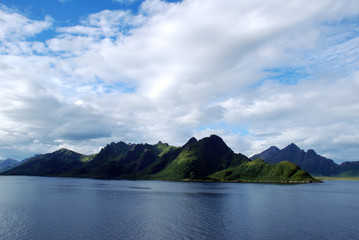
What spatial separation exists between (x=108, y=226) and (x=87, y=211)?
34.9 meters

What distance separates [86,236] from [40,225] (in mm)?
22552

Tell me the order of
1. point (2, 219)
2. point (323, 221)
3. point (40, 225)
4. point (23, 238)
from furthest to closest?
1. point (323, 221)
2. point (2, 219)
3. point (40, 225)
4. point (23, 238)

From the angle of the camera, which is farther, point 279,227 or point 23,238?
point 279,227

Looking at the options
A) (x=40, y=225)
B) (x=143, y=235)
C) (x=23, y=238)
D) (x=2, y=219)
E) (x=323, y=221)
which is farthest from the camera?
(x=323, y=221)

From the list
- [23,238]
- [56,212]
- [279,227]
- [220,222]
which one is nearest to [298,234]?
[279,227]

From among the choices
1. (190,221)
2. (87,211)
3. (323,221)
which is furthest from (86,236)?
(323,221)

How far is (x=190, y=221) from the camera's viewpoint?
89.6m

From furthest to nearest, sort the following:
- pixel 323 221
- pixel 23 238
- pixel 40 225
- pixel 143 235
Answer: pixel 323 221, pixel 40 225, pixel 143 235, pixel 23 238

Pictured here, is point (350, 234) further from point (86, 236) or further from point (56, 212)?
point (56, 212)

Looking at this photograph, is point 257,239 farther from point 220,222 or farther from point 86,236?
point 86,236

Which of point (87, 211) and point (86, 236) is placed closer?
point (86, 236)

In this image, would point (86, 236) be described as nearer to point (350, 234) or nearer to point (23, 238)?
point (23, 238)

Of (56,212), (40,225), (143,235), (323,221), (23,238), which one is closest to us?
(23,238)

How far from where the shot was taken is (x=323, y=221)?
9294 cm
